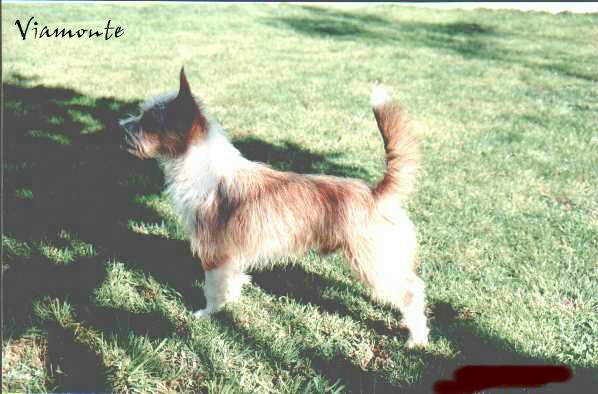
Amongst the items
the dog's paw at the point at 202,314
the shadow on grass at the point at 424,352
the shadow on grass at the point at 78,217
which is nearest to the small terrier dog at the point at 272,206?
the shadow on grass at the point at 424,352

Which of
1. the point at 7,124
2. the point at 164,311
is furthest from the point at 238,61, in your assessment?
the point at 164,311

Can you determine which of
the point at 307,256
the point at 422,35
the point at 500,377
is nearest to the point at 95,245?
the point at 307,256

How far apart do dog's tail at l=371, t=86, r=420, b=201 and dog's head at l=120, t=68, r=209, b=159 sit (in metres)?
1.03

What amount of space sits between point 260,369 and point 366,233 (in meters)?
1.00

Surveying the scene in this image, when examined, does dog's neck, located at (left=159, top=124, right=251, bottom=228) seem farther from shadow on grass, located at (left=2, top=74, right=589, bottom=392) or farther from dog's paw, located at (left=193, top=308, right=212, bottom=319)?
shadow on grass, located at (left=2, top=74, right=589, bottom=392)

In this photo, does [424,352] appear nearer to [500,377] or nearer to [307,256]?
[500,377]

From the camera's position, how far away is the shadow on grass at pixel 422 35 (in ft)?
37.1

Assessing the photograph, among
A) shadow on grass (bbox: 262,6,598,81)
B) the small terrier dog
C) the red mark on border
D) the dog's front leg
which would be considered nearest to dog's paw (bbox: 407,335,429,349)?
the small terrier dog

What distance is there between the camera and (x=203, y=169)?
301 centimetres

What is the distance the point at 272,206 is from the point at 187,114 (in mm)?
724

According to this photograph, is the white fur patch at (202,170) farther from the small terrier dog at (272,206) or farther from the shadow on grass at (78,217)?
the shadow on grass at (78,217)

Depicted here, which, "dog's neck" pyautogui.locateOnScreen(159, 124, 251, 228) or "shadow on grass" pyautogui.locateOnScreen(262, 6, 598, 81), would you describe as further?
"shadow on grass" pyautogui.locateOnScreen(262, 6, 598, 81)

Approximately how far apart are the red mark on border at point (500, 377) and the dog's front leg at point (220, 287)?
1401 millimetres

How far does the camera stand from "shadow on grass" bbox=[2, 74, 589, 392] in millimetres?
3041
